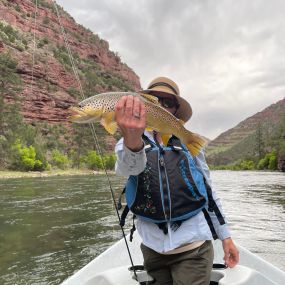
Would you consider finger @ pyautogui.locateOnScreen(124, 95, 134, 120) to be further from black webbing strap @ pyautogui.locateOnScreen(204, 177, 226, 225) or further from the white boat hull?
the white boat hull

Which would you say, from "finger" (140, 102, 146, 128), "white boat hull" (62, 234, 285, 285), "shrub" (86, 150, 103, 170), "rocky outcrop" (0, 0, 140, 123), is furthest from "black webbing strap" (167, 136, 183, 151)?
"shrub" (86, 150, 103, 170)

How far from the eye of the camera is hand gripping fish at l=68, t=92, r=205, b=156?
193 cm

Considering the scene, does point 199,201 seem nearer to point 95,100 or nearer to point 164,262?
point 164,262

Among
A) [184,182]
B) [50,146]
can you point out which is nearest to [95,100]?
[184,182]

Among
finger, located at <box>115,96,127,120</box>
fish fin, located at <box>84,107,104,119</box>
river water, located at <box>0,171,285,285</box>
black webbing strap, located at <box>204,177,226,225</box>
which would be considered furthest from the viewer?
river water, located at <box>0,171,285,285</box>

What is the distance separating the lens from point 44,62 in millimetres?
83750

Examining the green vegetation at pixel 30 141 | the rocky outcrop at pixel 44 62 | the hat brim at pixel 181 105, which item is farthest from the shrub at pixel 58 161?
the hat brim at pixel 181 105

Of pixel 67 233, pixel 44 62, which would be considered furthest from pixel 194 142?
pixel 44 62

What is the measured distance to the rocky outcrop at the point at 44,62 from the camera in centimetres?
7038

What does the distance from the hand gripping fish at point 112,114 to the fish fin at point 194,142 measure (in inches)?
2.4

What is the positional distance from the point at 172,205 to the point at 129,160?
0.44 meters

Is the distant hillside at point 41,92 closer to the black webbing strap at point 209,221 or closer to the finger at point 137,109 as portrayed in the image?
the black webbing strap at point 209,221

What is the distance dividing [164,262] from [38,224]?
7.73 metres

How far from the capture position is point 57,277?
5730mm
